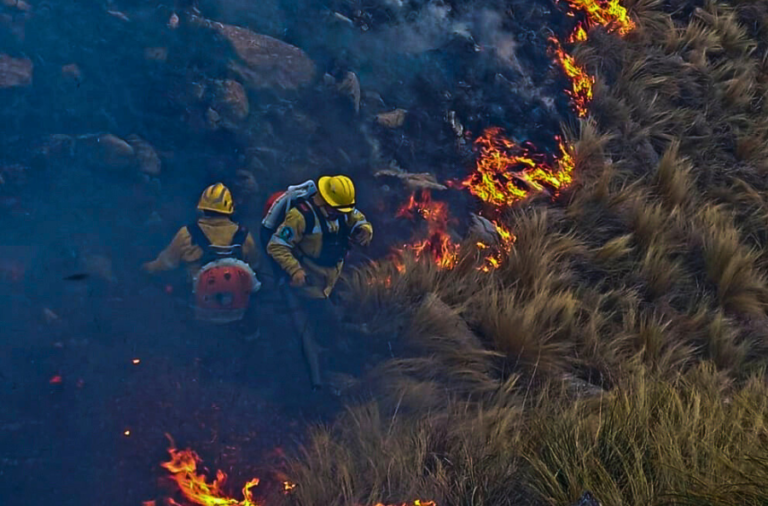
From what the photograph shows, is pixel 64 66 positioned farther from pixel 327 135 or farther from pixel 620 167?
pixel 620 167

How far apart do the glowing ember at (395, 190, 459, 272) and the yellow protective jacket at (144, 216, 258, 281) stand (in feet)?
4.87

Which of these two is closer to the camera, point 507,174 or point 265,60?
point 507,174

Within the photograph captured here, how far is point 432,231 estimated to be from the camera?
752 cm

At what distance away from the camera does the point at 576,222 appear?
7.67 metres

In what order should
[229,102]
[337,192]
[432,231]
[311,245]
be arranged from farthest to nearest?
[229,102], [432,231], [311,245], [337,192]

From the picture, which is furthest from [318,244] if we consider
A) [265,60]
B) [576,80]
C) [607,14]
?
[607,14]

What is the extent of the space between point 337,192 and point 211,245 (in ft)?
3.61

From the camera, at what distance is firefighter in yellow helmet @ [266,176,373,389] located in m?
6.48

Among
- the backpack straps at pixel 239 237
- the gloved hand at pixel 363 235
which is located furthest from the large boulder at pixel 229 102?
the gloved hand at pixel 363 235

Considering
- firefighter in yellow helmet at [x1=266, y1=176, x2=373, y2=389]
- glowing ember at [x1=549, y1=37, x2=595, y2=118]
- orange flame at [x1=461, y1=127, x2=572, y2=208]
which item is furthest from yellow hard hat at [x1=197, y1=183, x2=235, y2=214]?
glowing ember at [x1=549, y1=37, x2=595, y2=118]

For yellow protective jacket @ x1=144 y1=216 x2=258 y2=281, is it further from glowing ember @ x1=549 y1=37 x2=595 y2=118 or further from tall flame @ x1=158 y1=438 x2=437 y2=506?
glowing ember @ x1=549 y1=37 x2=595 y2=118

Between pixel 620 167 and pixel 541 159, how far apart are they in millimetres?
837

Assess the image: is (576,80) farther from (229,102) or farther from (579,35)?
(229,102)

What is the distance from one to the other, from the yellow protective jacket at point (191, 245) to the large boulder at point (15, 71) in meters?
2.79
